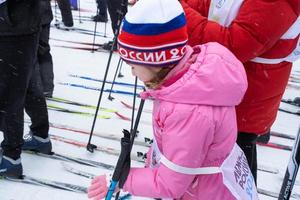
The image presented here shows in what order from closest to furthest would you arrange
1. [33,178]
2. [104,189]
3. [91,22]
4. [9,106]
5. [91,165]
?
[104,189] → [9,106] → [33,178] → [91,165] → [91,22]

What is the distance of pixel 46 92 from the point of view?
3.88 m

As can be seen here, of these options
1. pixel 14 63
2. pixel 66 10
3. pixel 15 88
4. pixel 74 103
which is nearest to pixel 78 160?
pixel 15 88

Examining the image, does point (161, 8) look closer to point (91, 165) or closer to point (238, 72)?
point (238, 72)

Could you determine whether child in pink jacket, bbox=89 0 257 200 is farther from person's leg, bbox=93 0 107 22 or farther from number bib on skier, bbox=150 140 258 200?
person's leg, bbox=93 0 107 22

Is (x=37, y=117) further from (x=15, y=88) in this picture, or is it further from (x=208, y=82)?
(x=208, y=82)

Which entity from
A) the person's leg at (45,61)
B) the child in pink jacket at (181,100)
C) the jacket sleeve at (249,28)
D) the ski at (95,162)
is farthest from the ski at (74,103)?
the child in pink jacket at (181,100)

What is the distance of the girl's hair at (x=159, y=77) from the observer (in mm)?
1187

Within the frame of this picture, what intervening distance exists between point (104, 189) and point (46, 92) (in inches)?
110

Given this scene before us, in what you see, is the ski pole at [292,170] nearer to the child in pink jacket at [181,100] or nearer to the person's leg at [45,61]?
the child in pink jacket at [181,100]

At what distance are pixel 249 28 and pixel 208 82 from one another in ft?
1.21

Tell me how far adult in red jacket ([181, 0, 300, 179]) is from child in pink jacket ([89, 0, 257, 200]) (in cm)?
20

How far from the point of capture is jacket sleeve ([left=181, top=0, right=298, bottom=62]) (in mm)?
1339

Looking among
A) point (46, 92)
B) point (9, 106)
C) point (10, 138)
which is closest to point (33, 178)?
point (10, 138)

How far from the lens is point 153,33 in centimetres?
111
